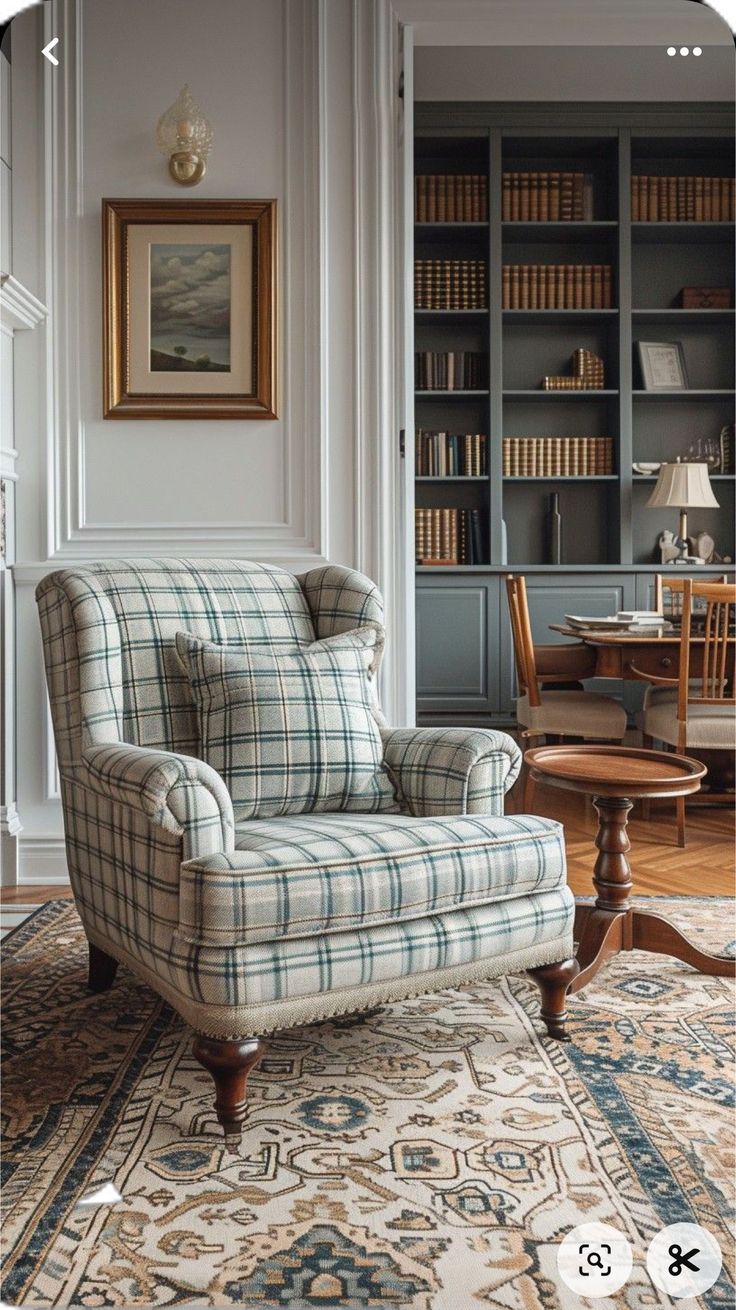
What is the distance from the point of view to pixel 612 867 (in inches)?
94.0

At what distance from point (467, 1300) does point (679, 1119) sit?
616 millimetres

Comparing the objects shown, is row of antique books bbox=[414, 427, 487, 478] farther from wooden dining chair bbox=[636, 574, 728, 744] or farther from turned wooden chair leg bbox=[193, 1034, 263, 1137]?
turned wooden chair leg bbox=[193, 1034, 263, 1137]

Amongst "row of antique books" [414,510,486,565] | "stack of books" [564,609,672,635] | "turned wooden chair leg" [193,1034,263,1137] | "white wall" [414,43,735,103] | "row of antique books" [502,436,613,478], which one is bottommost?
"turned wooden chair leg" [193,1034,263,1137]

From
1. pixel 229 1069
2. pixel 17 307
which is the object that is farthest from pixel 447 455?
pixel 229 1069

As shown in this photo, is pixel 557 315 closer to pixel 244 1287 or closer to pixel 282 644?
pixel 282 644

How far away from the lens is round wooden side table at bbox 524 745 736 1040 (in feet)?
7.25

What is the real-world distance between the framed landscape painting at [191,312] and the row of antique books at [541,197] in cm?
257

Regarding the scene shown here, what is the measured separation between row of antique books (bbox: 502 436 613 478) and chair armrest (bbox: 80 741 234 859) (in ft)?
13.3

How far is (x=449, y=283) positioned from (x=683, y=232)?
4.06ft

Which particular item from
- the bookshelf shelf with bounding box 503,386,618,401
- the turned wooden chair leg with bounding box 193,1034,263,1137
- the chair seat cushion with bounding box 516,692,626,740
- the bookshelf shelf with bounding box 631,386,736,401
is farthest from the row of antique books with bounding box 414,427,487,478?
the turned wooden chair leg with bounding box 193,1034,263,1137

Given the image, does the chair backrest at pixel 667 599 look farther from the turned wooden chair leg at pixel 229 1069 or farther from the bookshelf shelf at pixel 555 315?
the turned wooden chair leg at pixel 229 1069

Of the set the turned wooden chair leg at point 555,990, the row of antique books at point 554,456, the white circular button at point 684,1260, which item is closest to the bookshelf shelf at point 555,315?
the row of antique books at point 554,456

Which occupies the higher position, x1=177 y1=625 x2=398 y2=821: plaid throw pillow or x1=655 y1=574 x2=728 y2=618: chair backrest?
x1=655 y1=574 x2=728 y2=618: chair backrest

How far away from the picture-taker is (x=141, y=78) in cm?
335
